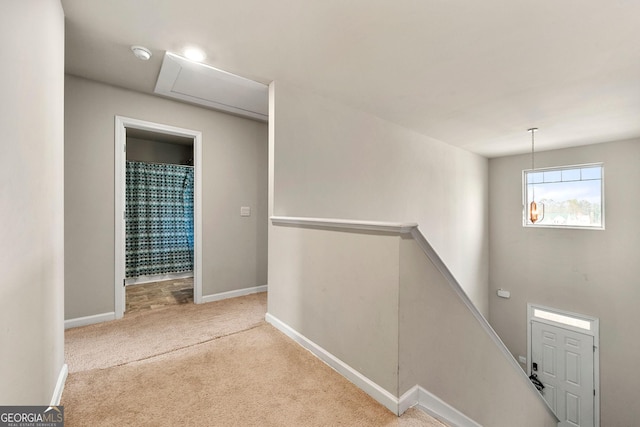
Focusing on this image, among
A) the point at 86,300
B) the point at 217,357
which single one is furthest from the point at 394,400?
the point at 86,300

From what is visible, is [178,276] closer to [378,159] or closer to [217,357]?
[217,357]

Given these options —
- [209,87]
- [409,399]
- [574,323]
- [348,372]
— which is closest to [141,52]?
[209,87]

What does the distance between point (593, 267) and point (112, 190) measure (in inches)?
276

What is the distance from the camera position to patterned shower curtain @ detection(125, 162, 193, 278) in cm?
434

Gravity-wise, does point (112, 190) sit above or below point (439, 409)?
above

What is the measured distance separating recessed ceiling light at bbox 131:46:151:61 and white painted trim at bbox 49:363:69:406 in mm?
2233

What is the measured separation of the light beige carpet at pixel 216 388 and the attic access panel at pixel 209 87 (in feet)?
7.52

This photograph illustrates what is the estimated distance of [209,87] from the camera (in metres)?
2.69

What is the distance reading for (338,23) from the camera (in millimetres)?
1811

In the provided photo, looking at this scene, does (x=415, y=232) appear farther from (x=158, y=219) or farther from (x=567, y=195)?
(x=567, y=195)

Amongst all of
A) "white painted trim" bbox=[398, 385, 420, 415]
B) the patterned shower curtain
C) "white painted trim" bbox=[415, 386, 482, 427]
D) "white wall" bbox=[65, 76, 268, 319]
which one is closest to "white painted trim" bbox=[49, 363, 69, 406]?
"white wall" bbox=[65, 76, 268, 319]

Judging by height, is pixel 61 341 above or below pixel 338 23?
below

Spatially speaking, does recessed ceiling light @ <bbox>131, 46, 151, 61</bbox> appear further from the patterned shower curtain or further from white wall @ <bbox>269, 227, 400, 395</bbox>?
the patterned shower curtain

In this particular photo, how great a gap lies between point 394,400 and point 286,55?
2.48m
